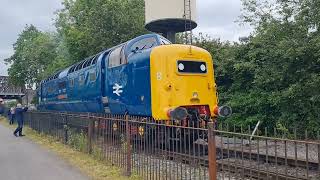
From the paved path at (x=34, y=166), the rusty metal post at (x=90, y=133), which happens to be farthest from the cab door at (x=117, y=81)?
the paved path at (x=34, y=166)

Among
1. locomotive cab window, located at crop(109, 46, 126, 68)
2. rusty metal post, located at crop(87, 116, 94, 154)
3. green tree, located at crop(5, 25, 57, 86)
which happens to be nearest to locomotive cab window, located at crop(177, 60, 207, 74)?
locomotive cab window, located at crop(109, 46, 126, 68)

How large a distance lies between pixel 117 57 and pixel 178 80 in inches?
117

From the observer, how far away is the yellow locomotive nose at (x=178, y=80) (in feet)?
38.9

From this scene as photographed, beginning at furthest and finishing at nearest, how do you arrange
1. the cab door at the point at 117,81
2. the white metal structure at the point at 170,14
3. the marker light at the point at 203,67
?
the white metal structure at the point at 170,14, the cab door at the point at 117,81, the marker light at the point at 203,67

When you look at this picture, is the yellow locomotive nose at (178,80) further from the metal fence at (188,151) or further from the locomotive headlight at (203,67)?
the metal fence at (188,151)

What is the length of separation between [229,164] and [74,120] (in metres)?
8.48

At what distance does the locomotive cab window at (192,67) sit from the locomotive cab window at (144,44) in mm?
1690

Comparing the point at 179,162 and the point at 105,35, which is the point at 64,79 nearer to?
the point at 105,35

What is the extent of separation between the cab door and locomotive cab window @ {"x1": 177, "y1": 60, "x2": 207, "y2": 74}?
1.82 meters

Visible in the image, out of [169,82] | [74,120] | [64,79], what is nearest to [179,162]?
[169,82]

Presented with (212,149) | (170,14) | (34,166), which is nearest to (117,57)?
(34,166)

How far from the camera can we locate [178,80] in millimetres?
12117

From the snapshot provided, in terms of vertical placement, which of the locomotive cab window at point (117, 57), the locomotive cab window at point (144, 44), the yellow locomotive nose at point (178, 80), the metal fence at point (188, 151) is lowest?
the metal fence at point (188, 151)

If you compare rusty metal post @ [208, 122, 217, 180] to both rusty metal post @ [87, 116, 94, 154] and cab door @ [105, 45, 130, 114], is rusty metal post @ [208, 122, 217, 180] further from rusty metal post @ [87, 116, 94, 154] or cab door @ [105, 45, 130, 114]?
cab door @ [105, 45, 130, 114]
